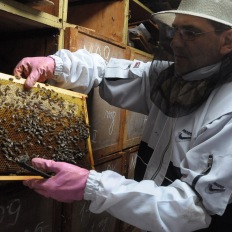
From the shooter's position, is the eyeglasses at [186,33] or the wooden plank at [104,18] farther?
the wooden plank at [104,18]

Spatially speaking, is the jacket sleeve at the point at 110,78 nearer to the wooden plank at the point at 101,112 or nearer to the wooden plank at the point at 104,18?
the wooden plank at the point at 101,112

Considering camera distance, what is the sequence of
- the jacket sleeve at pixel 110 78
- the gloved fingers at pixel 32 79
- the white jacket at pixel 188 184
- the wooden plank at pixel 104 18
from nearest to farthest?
the white jacket at pixel 188 184, the gloved fingers at pixel 32 79, the jacket sleeve at pixel 110 78, the wooden plank at pixel 104 18

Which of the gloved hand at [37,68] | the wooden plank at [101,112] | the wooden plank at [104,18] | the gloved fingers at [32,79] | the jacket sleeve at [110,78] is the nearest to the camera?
the gloved fingers at [32,79]

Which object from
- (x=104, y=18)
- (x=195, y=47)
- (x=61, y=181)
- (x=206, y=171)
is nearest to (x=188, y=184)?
(x=206, y=171)

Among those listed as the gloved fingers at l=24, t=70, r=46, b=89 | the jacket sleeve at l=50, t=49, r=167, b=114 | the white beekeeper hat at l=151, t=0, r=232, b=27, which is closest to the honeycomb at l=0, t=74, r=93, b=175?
the gloved fingers at l=24, t=70, r=46, b=89

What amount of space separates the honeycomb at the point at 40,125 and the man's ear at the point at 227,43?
2.81 feet

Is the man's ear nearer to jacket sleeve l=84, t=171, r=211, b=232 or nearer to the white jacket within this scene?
the white jacket

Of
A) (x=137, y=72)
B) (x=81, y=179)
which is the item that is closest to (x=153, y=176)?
(x=81, y=179)

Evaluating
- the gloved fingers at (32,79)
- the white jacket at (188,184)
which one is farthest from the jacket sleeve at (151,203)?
the gloved fingers at (32,79)

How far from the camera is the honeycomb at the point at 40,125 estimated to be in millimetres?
1329

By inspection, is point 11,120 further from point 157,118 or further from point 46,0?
point 157,118

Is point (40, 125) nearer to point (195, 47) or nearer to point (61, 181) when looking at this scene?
point (61, 181)

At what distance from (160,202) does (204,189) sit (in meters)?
0.21

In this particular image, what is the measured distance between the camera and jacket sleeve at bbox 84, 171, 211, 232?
130 cm
